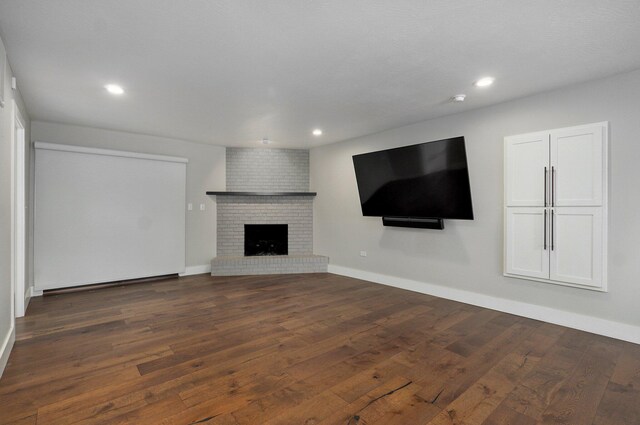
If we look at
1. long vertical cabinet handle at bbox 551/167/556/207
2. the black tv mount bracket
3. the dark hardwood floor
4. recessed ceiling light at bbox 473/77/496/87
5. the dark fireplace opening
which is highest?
recessed ceiling light at bbox 473/77/496/87

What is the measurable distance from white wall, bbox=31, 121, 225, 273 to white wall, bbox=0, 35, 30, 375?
2416mm

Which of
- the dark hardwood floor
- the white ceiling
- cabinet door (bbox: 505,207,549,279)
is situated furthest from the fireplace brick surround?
cabinet door (bbox: 505,207,549,279)

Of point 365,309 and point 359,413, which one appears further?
Result: point 365,309

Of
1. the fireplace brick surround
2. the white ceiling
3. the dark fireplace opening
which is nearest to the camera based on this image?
the white ceiling

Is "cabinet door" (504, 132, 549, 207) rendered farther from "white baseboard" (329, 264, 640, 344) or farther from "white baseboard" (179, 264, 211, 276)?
"white baseboard" (179, 264, 211, 276)

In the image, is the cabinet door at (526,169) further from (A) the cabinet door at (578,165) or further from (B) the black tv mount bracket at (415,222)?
(B) the black tv mount bracket at (415,222)

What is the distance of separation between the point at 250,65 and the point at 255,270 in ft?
13.0

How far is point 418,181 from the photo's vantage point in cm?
428

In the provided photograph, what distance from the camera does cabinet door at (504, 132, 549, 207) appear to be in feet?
11.0

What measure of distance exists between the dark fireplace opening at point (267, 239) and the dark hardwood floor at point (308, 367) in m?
2.48

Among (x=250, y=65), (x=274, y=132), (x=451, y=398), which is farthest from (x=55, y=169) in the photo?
(x=451, y=398)

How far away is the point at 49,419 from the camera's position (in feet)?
5.89

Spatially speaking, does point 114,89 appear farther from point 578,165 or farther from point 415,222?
point 578,165

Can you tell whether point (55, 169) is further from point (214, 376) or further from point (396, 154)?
point (396, 154)
